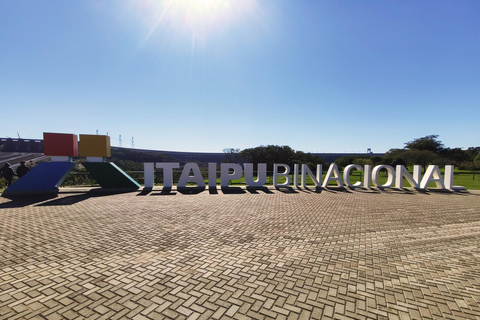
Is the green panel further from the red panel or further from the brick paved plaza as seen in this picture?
the brick paved plaza

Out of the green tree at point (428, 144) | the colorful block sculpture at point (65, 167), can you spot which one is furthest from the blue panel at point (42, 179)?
the green tree at point (428, 144)

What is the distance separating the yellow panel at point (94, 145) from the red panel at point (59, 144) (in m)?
0.46

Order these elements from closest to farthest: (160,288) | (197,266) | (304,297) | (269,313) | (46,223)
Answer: (269,313)
(304,297)
(160,288)
(197,266)
(46,223)

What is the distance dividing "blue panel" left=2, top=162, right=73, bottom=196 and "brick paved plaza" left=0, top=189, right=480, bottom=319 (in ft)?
18.5

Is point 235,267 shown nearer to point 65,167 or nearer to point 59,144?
point 65,167

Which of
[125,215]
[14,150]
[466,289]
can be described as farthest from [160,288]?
[14,150]

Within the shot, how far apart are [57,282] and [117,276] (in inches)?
35.7

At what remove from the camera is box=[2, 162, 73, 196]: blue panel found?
12469 millimetres

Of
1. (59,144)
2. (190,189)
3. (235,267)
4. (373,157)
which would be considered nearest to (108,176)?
(59,144)

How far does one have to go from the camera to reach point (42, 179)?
13.0 meters

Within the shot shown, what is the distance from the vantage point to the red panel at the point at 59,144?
1323cm

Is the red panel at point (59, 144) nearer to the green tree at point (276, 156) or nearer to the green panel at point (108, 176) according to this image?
the green panel at point (108, 176)

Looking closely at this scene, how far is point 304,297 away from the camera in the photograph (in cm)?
344

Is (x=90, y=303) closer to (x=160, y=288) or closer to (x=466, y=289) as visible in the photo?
(x=160, y=288)
